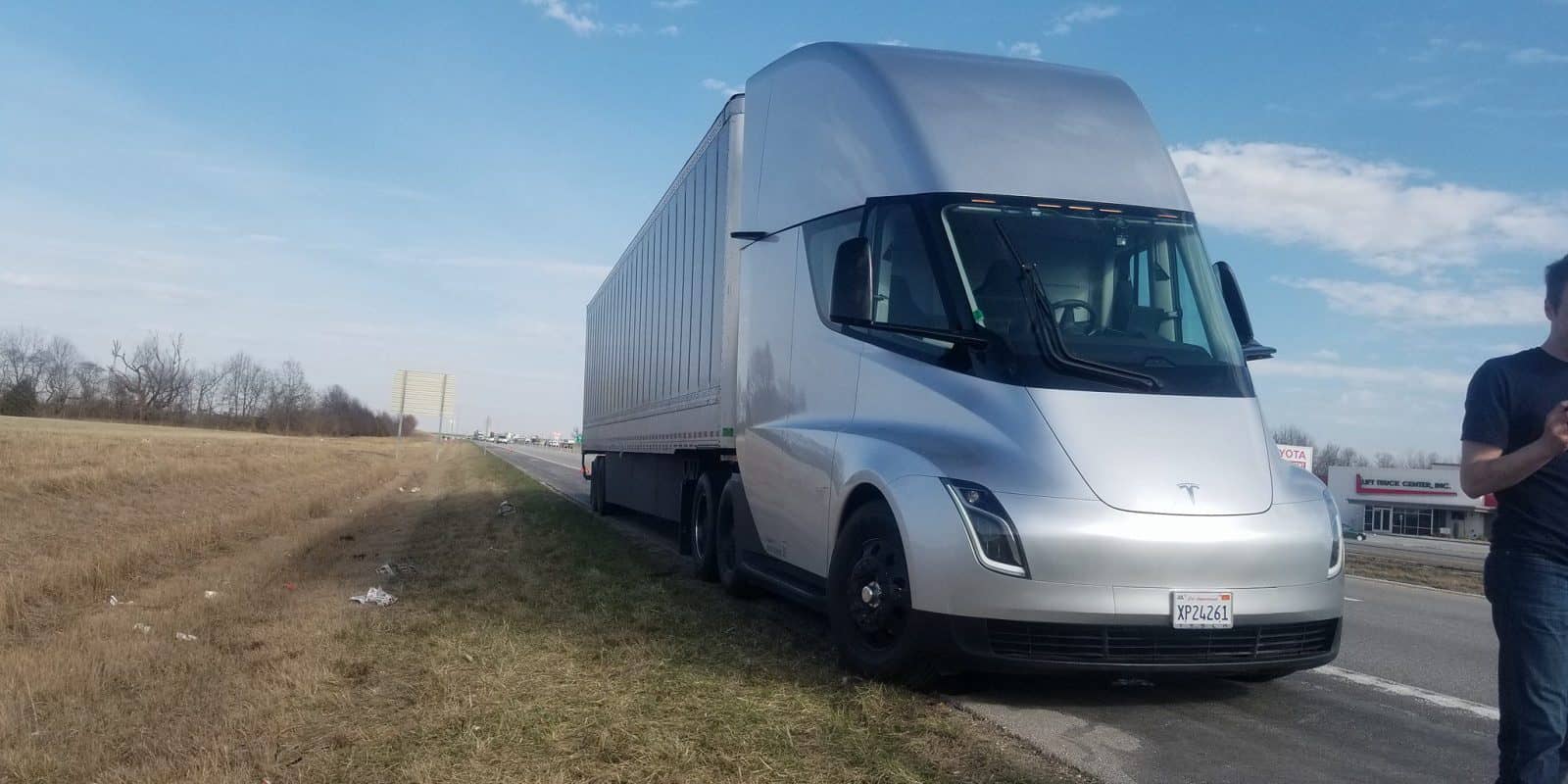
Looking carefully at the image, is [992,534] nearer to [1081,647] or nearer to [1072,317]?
[1081,647]

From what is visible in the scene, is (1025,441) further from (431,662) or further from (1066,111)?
(431,662)

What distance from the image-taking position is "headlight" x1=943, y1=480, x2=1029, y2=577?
16.9 ft

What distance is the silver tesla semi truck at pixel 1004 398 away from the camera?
5.23 meters

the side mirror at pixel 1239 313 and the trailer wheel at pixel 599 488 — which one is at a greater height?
the side mirror at pixel 1239 313

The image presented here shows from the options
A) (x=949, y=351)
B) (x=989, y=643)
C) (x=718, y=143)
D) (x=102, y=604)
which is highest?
(x=718, y=143)

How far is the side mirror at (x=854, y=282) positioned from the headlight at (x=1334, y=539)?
8.39 feet

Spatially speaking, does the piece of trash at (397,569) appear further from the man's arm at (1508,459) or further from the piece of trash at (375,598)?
the man's arm at (1508,459)

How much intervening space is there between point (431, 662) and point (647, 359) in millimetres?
8882

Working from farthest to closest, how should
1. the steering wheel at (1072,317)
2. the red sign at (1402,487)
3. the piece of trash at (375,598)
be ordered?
the red sign at (1402,487) < the piece of trash at (375,598) < the steering wheel at (1072,317)

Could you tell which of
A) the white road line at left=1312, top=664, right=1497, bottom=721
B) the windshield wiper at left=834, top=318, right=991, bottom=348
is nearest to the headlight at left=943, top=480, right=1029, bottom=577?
the windshield wiper at left=834, top=318, right=991, bottom=348

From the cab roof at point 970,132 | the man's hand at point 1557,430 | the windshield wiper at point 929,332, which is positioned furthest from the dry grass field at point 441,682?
the cab roof at point 970,132

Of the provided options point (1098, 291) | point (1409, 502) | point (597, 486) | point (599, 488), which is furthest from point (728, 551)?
point (1409, 502)

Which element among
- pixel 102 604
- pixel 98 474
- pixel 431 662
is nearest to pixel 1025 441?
pixel 431 662

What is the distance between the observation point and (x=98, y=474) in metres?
22.0
